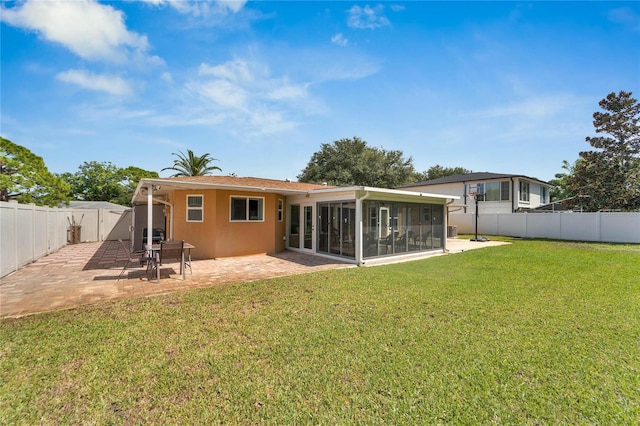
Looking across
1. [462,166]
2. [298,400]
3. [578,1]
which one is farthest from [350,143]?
[298,400]

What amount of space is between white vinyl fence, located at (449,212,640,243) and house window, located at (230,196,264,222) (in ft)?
62.8

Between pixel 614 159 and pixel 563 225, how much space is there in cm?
665

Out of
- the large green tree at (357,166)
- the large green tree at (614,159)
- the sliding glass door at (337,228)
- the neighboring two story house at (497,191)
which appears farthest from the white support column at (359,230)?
the large green tree at (357,166)

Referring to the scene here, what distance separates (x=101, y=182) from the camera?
112 feet

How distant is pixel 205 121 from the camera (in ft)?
47.3

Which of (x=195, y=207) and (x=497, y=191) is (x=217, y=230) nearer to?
(x=195, y=207)

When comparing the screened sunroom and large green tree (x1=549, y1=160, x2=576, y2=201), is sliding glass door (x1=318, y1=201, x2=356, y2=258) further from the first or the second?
large green tree (x1=549, y1=160, x2=576, y2=201)

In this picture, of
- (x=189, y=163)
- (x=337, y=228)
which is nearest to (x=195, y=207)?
(x=337, y=228)

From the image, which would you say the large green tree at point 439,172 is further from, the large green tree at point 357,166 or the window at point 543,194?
the window at point 543,194

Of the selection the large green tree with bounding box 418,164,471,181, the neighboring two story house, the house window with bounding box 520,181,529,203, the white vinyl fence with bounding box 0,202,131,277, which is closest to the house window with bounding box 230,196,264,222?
the white vinyl fence with bounding box 0,202,131,277

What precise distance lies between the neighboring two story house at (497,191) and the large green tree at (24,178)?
95.4ft

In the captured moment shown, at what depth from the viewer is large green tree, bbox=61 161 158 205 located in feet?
111

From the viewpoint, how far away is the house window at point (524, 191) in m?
24.0

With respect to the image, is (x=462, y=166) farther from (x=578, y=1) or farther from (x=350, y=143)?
(x=578, y=1)
